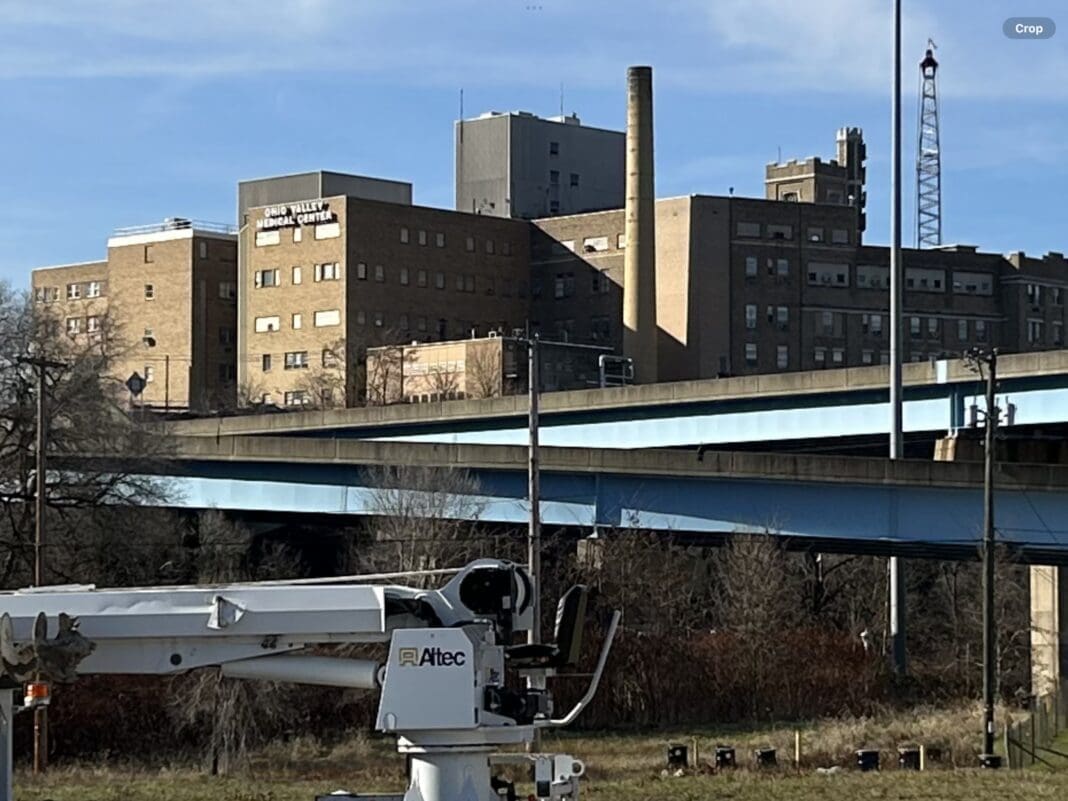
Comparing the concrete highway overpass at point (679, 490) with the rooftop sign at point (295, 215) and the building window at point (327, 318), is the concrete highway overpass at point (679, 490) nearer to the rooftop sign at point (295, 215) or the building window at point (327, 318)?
the building window at point (327, 318)

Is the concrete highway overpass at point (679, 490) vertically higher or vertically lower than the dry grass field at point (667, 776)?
higher

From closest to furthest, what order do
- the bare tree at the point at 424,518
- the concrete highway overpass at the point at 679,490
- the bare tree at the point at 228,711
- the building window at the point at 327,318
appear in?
1. the bare tree at the point at 228,711
2. the concrete highway overpass at the point at 679,490
3. the bare tree at the point at 424,518
4. the building window at the point at 327,318

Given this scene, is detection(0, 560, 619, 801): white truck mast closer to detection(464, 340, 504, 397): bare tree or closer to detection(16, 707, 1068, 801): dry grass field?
detection(16, 707, 1068, 801): dry grass field

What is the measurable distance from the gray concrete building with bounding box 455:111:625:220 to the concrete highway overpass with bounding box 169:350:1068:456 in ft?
248

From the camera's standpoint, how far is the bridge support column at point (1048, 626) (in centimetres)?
6066

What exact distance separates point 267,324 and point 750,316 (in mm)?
32574

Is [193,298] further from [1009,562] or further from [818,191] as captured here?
[1009,562]

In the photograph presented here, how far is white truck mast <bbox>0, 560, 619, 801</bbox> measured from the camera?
15695 millimetres

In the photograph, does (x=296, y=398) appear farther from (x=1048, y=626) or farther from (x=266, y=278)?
(x=1048, y=626)

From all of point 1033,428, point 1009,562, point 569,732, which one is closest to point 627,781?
point 569,732

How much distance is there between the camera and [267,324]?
144 m

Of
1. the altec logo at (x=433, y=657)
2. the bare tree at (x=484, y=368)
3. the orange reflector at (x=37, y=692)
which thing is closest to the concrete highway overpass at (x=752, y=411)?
the bare tree at (x=484, y=368)

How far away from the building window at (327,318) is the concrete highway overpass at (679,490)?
71139 mm

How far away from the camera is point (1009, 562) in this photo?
59.3 metres
